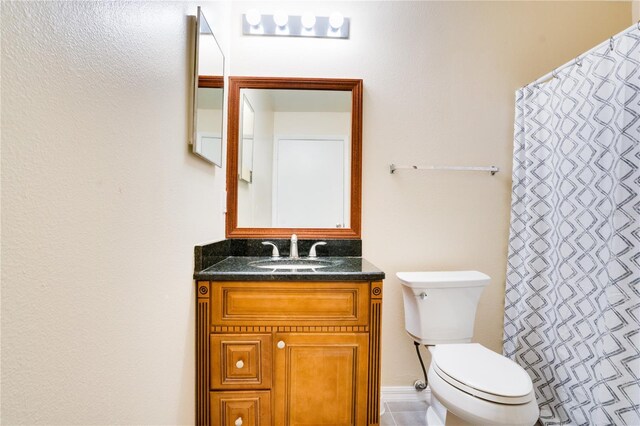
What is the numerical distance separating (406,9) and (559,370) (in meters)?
2.12

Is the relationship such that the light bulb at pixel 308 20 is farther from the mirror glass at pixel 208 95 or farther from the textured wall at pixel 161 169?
the mirror glass at pixel 208 95

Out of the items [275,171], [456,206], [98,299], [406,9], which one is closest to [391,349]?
[456,206]

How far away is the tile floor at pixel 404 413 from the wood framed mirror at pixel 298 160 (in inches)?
39.2

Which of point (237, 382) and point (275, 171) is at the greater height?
point (275, 171)

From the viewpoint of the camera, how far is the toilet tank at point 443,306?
1568mm

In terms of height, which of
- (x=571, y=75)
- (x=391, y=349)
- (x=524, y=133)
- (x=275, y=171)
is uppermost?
(x=571, y=75)

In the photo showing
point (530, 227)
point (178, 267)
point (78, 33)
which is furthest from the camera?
point (530, 227)

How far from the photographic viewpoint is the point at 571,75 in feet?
4.80

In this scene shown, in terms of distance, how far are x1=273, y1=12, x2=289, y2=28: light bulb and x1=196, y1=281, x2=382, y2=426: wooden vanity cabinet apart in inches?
57.7

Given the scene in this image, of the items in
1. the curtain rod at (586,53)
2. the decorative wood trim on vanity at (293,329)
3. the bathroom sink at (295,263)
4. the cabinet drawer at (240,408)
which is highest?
the curtain rod at (586,53)

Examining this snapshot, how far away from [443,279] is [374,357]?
23.1 inches

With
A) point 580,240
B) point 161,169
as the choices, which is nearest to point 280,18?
point 161,169

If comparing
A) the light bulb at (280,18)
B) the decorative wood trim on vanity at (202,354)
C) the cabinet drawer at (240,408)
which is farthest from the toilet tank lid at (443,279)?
the light bulb at (280,18)

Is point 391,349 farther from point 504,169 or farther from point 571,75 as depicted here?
point 571,75
